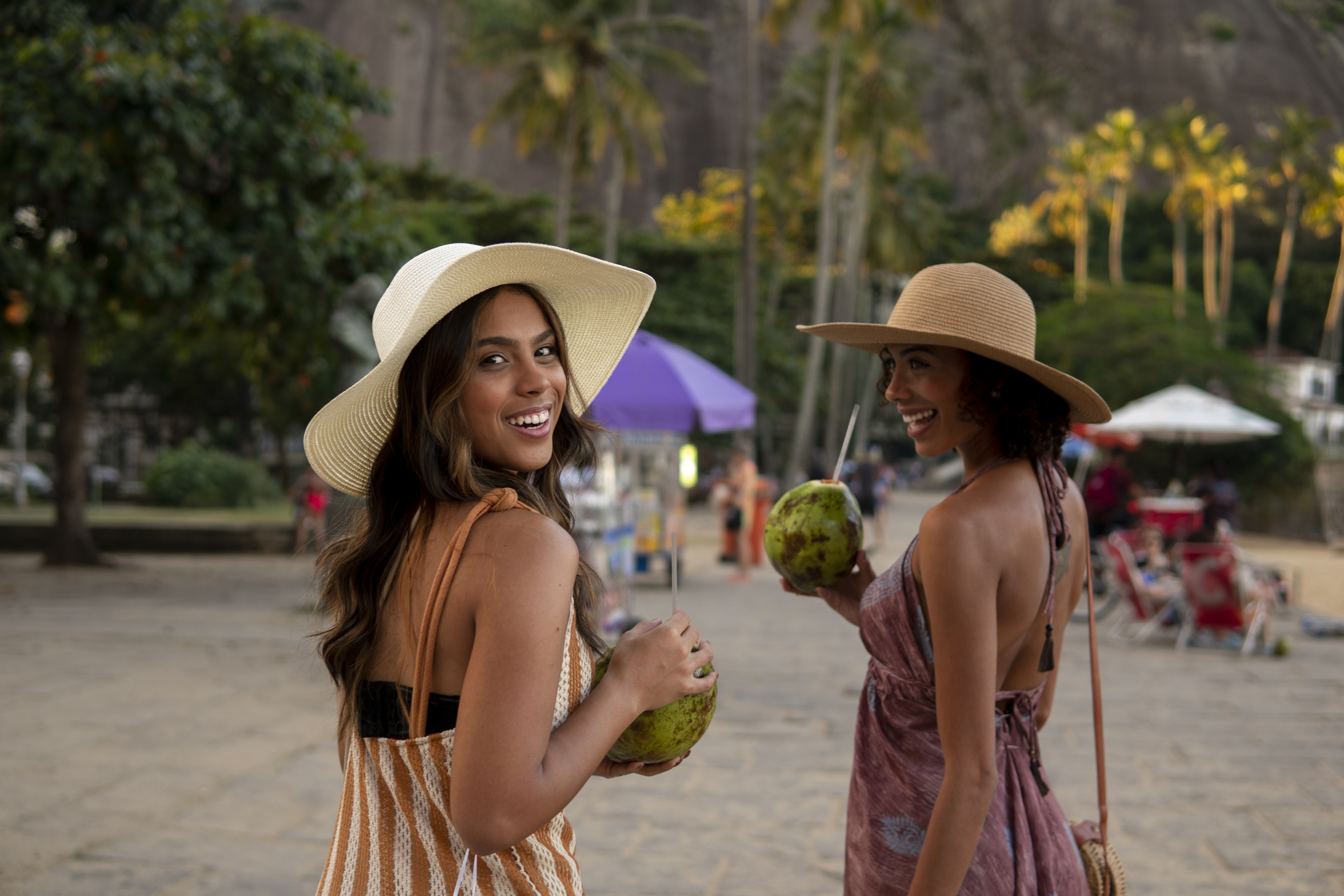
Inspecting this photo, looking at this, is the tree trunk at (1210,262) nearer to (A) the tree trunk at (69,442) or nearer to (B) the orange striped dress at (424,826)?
(A) the tree trunk at (69,442)

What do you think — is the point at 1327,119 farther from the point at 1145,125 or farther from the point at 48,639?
the point at 1145,125

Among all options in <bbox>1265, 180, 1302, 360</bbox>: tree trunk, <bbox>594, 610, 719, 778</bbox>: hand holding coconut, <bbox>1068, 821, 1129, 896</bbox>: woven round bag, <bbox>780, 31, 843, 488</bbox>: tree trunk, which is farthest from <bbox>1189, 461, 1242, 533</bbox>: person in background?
<bbox>1265, 180, 1302, 360</bbox>: tree trunk

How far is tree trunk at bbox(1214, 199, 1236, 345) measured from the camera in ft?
147

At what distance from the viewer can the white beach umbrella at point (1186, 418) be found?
543 inches

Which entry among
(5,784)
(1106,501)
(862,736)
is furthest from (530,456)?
(1106,501)

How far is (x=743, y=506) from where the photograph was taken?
1440 cm

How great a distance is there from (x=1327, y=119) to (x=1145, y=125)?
44996mm

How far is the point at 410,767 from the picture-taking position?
4.68 feet

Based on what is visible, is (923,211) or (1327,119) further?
(923,211)

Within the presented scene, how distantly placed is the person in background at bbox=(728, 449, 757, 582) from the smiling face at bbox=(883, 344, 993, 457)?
38.9ft

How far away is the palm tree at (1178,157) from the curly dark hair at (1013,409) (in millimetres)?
41552

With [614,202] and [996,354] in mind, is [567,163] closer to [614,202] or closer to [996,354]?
[614,202]

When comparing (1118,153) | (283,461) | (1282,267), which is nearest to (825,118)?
(283,461)

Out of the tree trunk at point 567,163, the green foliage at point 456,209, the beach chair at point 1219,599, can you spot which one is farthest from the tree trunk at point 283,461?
the beach chair at point 1219,599
